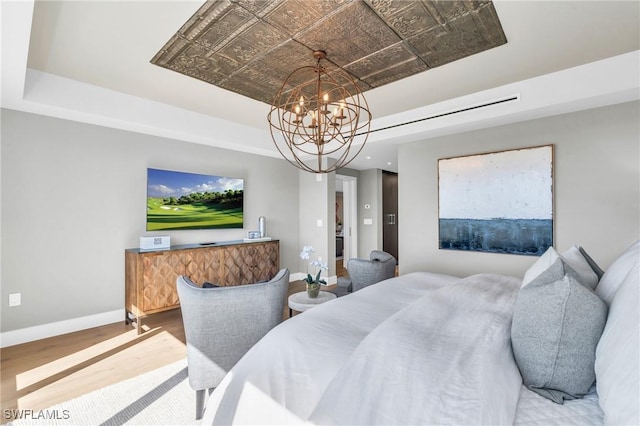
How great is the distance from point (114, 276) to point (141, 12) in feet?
9.34

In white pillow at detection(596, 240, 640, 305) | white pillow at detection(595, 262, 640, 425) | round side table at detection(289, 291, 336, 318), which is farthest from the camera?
round side table at detection(289, 291, 336, 318)

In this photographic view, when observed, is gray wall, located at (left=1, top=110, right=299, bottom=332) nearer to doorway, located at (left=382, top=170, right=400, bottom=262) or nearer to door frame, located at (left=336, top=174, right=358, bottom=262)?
door frame, located at (left=336, top=174, right=358, bottom=262)

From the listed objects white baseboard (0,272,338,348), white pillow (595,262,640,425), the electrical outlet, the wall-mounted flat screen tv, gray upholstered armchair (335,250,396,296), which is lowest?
white baseboard (0,272,338,348)

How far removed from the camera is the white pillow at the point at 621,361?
750 millimetres

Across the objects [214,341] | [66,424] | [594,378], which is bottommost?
[66,424]

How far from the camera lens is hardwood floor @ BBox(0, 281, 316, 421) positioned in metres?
2.16

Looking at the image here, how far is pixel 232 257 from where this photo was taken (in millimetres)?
4121

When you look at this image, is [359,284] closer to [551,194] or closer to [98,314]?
[551,194]

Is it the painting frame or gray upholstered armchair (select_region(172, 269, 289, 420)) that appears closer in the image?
gray upholstered armchair (select_region(172, 269, 289, 420))

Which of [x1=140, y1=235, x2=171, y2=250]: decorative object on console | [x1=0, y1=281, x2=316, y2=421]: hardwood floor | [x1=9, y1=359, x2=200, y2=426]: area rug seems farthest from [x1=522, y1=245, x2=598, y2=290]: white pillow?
[x1=140, y1=235, x2=171, y2=250]: decorative object on console

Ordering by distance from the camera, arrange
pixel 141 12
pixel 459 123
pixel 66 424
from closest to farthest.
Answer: pixel 66 424
pixel 141 12
pixel 459 123

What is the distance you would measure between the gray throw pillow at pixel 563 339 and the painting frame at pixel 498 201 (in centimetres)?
251

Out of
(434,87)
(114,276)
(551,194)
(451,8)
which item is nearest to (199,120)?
(114,276)

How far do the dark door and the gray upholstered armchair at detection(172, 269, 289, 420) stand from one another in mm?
5104
